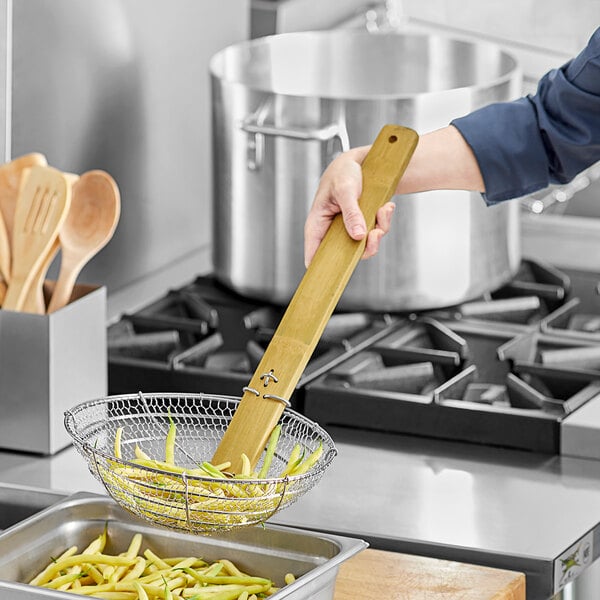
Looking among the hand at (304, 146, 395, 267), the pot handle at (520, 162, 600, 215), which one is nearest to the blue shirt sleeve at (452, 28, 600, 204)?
the hand at (304, 146, 395, 267)

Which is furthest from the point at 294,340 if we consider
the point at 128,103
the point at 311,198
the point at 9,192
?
the point at 128,103

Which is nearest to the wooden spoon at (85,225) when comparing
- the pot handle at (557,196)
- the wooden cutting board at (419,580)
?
the wooden cutting board at (419,580)

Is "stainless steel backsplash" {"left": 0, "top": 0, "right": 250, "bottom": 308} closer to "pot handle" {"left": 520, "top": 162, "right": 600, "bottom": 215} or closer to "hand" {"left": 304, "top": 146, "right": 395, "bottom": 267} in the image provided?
"hand" {"left": 304, "top": 146, "right": 395, "bottom": 267}

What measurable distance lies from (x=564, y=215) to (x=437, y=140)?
90 centimetres

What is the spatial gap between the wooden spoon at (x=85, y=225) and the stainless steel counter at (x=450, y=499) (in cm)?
16

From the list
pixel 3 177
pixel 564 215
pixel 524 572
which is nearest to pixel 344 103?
pixel 3 177

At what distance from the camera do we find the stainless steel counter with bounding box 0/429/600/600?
1044mm

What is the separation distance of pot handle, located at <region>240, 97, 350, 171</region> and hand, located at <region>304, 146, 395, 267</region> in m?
0.28

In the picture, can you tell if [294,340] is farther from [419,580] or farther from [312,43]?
[312,43]

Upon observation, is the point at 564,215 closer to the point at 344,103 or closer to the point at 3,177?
the point at 344,103

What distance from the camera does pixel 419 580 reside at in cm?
99

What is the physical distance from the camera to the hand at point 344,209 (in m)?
1.07

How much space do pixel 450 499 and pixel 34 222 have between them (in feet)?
1.44

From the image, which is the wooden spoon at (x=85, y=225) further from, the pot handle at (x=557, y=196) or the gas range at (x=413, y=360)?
the pot handle at (x=557, y=196)
